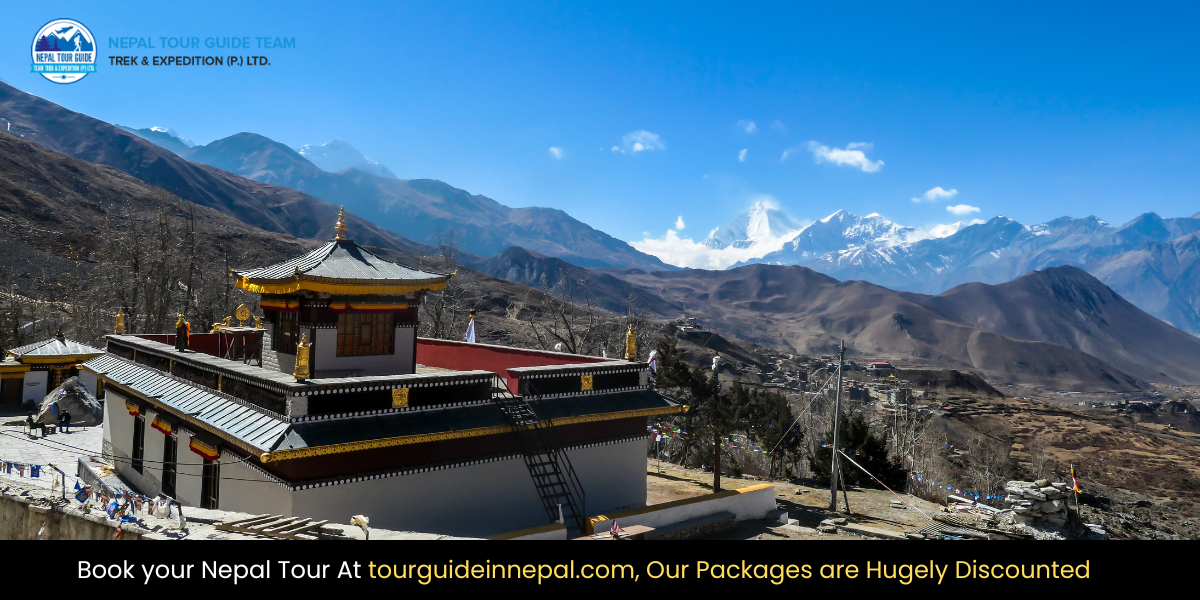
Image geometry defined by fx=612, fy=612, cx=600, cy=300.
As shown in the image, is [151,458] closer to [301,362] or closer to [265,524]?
[301,362]

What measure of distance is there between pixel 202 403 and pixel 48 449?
13.0m

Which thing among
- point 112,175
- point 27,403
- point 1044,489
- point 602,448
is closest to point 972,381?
point 1044,489

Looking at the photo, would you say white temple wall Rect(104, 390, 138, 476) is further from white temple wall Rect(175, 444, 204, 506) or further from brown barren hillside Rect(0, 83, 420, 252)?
brown barren hillside Rect(0, 83, 420, 252)

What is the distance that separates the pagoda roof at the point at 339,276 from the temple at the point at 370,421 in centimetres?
4

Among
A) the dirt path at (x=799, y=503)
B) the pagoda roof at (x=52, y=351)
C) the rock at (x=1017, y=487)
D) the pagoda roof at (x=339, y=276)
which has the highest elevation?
the pagoda roof at (x=339, y=276)

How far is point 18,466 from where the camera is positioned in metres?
15.8

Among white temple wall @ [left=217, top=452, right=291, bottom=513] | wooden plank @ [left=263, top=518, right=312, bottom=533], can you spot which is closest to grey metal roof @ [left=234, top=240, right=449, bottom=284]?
white temple wall @ [left=217, top=452, right=291, bottom=513]

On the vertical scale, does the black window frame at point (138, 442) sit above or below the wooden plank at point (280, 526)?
below

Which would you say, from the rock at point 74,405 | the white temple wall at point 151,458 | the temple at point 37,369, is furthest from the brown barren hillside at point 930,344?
the white temple wall at point 151,458

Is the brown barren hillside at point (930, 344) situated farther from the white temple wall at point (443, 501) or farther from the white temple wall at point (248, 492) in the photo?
the white temple wall at point (248, 492)

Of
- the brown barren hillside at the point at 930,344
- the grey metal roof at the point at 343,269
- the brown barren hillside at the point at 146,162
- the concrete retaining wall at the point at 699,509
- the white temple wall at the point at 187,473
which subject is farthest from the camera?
the brown barren hillside at the point at 930,344

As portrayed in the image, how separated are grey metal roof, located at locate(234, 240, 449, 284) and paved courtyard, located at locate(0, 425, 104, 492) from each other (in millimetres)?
8168

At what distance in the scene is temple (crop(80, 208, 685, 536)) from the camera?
10992 mm

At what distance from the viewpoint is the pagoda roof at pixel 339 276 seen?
13531mm
